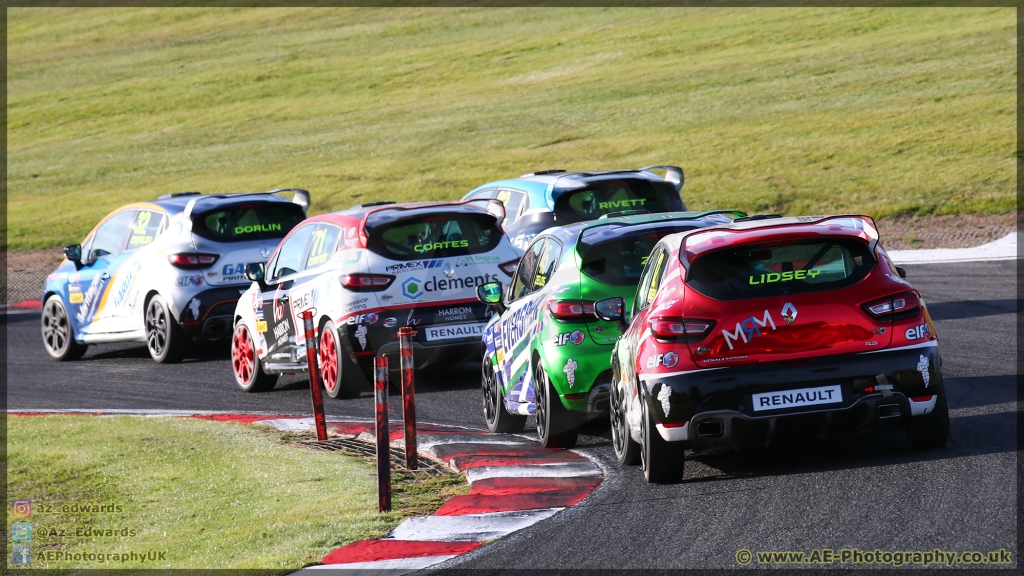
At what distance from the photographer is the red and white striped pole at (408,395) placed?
8820 millimetres

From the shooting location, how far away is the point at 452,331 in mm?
12359

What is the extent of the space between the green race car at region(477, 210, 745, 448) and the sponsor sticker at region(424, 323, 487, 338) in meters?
2.02

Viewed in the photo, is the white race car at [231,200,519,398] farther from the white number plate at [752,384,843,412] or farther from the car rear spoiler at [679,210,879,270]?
the white number plate at [752,384,843,412]

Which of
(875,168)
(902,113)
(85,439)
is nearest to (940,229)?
(875,168)

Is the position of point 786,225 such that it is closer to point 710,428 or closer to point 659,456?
point 710,428

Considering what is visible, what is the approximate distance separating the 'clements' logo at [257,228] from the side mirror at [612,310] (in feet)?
25.8

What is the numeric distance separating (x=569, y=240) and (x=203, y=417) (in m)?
4.23

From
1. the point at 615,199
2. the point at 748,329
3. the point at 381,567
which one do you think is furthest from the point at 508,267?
the point at 381,567

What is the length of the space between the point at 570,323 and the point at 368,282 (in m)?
3.60

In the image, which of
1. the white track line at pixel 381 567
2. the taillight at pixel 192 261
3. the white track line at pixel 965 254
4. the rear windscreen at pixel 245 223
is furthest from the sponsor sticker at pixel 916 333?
the white track line at pixel 965 254

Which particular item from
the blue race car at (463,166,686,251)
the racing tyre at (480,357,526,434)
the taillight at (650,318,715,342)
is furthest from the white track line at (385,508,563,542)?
the blue race car at (463,166,686,251)

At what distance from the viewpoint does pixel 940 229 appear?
77.5ft

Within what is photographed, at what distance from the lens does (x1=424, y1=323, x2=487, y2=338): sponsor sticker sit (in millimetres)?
12297

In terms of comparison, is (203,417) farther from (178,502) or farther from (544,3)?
(544,3)
